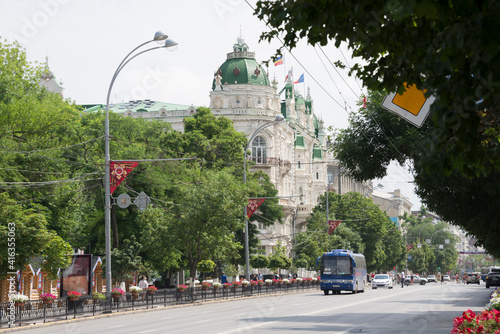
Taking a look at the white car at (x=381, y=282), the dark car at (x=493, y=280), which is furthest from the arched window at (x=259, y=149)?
the dark car at (x=493, y=280)

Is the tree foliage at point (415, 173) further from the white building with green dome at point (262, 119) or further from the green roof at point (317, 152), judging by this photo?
the green roof at point (317, 152)

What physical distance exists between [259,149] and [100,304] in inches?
2482

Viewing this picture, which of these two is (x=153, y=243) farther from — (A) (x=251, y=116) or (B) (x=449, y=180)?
(A) (x=251, y=116)

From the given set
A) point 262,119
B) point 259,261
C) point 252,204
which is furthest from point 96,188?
point 262,119

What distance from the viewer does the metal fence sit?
2341 centimetres

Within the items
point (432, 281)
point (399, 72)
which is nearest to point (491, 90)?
point (399, 72)

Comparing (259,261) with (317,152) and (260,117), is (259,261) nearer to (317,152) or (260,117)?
(260,117)

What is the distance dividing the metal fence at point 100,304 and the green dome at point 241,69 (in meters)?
44.9

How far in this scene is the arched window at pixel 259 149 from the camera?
299 feet

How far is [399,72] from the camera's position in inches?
239

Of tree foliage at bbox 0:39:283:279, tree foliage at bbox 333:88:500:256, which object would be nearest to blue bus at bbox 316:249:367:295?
tree foliage at bbox 0:39:283:279

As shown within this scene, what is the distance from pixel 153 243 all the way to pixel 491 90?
40.7 meters

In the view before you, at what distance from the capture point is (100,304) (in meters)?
29.6

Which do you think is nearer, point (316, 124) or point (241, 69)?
point (241, 69)
